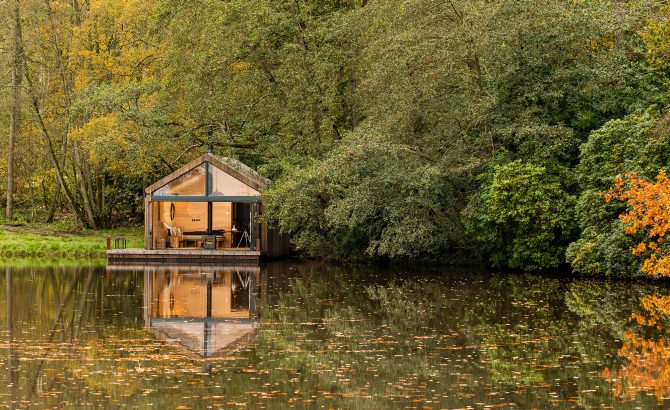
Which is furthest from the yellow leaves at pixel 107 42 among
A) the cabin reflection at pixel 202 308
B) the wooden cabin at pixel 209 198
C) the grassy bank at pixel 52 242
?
the cabin reflection at pixel 202 308

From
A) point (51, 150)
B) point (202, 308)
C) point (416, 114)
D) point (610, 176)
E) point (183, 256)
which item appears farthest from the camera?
point (51, 150)

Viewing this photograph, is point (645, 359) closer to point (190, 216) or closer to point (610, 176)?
point (610, 176)

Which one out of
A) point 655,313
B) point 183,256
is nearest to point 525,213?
point 655,313

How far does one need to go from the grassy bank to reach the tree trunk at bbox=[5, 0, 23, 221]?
237 centimetres

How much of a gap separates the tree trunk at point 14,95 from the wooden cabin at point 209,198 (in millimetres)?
9972

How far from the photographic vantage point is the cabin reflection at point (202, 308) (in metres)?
15.2

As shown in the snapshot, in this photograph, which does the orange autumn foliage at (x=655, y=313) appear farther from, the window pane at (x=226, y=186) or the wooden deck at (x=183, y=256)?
the window pane at (x=226, y=186)

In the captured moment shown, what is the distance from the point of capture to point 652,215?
23.2 metres

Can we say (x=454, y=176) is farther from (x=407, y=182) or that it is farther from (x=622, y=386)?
(x=622, y=386)

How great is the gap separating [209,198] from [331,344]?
62.2 ft

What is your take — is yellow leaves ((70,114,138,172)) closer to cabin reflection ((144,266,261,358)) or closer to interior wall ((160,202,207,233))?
interior wall ((160,202,207,233))

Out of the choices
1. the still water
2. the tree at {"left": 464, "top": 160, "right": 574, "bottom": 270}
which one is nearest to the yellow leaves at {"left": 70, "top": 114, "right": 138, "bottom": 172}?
the still water

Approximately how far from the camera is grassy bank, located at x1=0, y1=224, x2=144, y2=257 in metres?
35.9

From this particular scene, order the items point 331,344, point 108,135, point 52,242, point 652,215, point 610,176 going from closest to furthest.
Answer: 1. point 331,344
2. point 652,215
3. point 610,176
4. point 108,135
5. point 52,242
